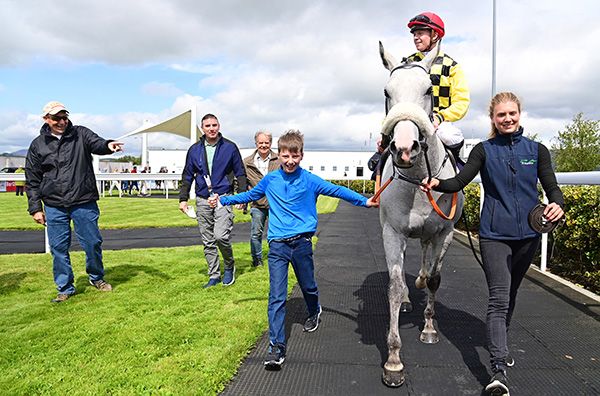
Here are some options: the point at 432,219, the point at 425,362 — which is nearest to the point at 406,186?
the point at 432,219

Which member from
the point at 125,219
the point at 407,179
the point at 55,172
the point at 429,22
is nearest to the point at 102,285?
the point at 55,172

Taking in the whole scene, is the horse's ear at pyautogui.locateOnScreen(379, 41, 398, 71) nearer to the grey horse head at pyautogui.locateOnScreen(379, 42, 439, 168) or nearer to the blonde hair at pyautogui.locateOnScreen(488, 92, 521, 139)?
the grey horse head at pyautogui.locateOnScreen(379, 42, 439, 168)

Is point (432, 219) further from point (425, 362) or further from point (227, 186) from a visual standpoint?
point (227, 186)

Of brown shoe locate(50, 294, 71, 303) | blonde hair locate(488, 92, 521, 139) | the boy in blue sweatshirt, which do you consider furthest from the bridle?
brown shoe locate(50, 294, 71, 303)

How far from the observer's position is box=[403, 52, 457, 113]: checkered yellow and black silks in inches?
151

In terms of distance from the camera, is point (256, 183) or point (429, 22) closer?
point (429, 22)

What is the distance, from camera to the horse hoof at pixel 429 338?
3.91m

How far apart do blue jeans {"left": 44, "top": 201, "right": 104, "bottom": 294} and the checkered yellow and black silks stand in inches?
155

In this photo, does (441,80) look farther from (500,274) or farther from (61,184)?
(61,184)

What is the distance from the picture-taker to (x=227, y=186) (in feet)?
18.5

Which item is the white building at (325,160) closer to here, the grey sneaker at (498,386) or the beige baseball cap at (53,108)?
the beige baseball cap at (53,108)

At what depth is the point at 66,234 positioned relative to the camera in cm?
518

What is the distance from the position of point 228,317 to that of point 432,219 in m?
2.28

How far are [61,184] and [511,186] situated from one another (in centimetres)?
469
